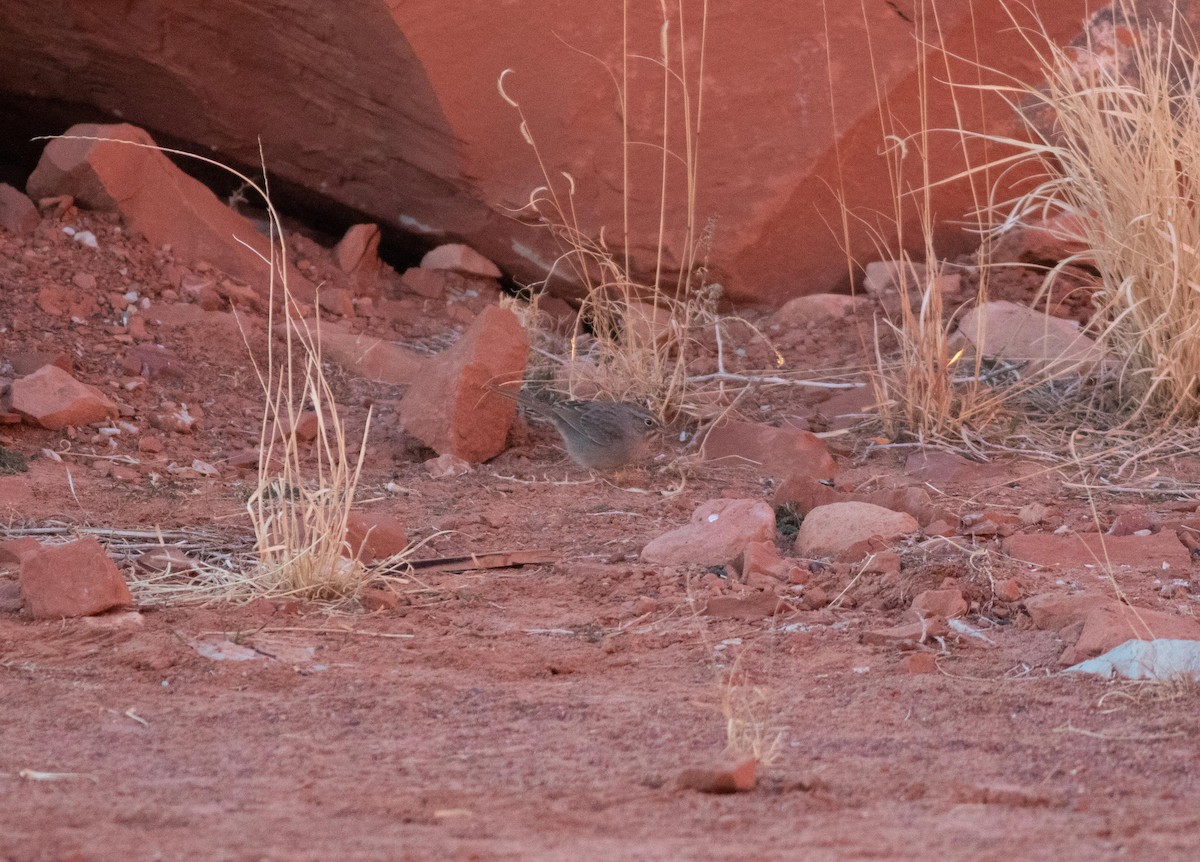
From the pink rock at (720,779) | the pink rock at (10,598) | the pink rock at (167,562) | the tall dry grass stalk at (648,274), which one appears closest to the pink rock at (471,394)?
the tall dry grass stalk at (648,274)

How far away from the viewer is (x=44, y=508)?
11.2 feet

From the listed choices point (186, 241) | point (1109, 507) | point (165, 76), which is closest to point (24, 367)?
point (186, 241)

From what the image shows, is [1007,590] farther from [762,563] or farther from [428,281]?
[428,281]

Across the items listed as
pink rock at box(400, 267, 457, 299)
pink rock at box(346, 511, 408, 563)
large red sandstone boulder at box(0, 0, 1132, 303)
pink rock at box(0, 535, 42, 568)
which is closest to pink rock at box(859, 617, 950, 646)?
pink rock at box(346, 511, 408, 563)

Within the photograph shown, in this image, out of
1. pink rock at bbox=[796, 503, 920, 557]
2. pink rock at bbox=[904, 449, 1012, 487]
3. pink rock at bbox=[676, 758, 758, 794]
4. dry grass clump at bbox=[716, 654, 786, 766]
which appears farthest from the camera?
pink rock at bbox=[904, 449, 1012, 487]

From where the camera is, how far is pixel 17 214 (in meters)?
4.98

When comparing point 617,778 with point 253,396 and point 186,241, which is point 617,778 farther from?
point 186,241

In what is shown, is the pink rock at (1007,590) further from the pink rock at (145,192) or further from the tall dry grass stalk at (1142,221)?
the pink rock at (145,192)

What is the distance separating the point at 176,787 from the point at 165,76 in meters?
4.32

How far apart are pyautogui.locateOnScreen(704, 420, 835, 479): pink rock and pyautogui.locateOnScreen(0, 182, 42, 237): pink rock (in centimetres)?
270

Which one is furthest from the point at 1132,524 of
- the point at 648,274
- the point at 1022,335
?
the point at 648,274

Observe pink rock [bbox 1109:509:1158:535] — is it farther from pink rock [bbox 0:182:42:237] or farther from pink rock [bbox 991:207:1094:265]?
pink rock [bbox 0:182:42:237]

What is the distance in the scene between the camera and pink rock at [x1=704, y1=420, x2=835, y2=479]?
404 centimetres

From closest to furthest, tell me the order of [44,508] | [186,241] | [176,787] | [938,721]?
[176,787], [938,721], [44,508], [186,241]
